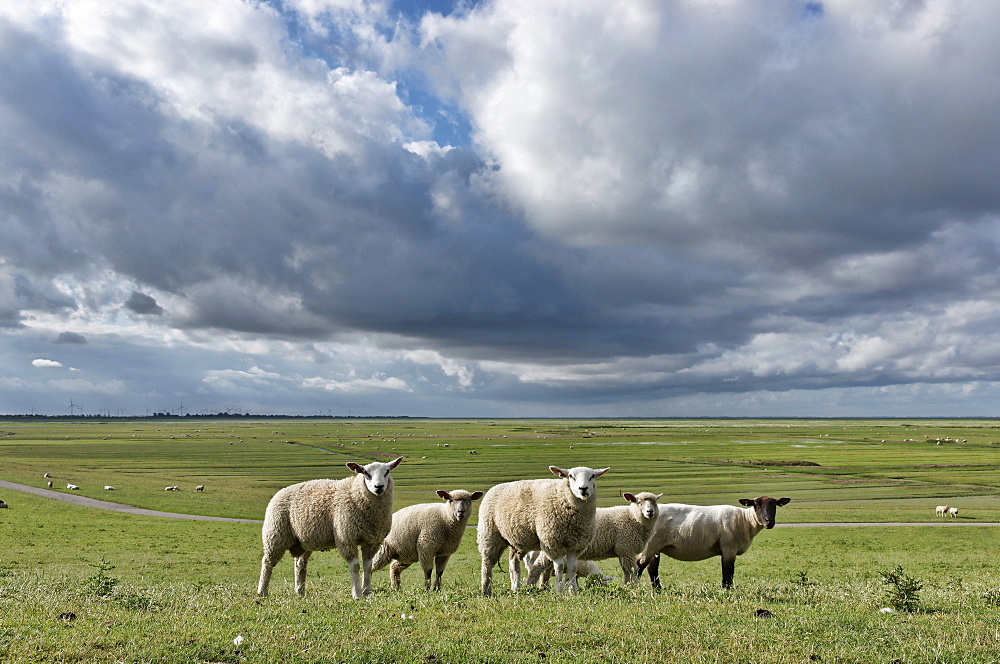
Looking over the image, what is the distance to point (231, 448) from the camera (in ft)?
430

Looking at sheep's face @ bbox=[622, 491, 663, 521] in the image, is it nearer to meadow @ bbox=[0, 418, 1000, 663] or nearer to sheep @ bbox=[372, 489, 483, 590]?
meadow @ bbox=[0, 418, 1000, 663]

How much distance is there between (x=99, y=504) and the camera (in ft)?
155

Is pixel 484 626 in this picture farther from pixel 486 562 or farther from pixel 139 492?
pixel 139 492

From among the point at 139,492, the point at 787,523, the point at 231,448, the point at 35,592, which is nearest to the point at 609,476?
the point at 787,523

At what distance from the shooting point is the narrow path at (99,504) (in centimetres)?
4225

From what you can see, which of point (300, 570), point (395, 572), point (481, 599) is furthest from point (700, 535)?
point (300, 570)

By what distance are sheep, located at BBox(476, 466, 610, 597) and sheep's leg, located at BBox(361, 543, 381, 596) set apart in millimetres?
2549

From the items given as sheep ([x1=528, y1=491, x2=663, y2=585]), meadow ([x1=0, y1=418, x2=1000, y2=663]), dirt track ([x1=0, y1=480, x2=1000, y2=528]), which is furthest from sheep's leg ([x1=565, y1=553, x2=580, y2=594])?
dirt track ([x1=0, y1=480, x2=1000, y2=528])

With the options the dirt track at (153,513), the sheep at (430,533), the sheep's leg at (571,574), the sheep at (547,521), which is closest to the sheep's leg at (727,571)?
the sheep at (547,521)

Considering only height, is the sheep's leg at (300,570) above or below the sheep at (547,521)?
below

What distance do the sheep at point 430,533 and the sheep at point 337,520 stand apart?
6.51ft

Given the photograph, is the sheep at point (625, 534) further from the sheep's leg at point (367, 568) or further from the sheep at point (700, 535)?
the sheep's leg at point (367, 568)

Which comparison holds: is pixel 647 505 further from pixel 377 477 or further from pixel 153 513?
pixel 153 513

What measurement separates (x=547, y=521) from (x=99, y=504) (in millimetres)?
46171
